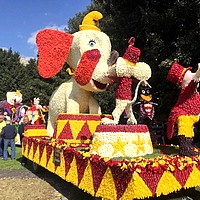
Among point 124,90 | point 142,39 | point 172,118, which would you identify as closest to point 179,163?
point 172,118

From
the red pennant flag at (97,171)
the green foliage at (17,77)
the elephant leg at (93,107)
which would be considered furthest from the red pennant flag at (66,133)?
the green foliage at (17,77)

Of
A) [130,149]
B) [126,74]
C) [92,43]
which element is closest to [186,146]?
[130,149]

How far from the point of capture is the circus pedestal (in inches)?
192

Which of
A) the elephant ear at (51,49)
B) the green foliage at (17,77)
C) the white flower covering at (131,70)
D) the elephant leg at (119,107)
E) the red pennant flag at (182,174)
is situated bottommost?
the red pennant flag at (182,174)

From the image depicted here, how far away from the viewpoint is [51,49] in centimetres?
743

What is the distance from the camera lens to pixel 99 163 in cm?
424

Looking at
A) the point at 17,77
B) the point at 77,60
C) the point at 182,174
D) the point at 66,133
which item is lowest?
the point at 182,174

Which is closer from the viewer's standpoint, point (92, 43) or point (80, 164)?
point (80, 164)

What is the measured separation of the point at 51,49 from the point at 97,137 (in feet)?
10.5

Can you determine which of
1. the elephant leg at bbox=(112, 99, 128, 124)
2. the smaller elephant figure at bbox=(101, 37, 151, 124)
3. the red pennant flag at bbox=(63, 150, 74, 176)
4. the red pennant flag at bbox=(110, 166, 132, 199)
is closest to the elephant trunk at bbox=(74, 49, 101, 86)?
the smaller elephant figure at bbox=(101, 37, 151, 124)

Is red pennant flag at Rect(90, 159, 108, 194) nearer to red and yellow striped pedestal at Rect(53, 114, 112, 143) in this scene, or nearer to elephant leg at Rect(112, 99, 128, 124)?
elephant leg at Rect(112, 99, 128, 124)

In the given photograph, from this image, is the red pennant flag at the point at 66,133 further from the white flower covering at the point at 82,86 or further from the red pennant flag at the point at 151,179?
the red pennant flag at the point at 151,179

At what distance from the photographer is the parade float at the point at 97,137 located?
12.7 feet

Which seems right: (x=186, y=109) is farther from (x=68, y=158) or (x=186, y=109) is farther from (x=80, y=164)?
(x=68, y=158)
